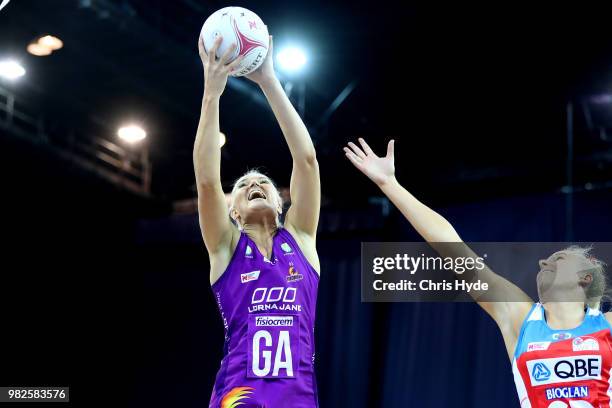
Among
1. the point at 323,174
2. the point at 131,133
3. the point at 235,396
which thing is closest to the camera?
the point at 235,396

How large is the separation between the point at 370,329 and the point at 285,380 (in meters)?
5.30

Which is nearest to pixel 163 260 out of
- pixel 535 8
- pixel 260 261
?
pixel 535 8

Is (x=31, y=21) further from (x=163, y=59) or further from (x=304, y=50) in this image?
(x=304, y=50)

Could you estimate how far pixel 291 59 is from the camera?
7785 mm

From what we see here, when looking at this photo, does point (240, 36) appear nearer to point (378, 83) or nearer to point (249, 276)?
point (249, 276)

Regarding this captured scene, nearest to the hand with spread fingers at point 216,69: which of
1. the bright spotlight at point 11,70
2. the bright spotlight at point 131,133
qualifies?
the bright spotlight at point 11,70

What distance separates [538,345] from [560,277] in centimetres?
34

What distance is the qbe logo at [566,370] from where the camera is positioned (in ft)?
10.2

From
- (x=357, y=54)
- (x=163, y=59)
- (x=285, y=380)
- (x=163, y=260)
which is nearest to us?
(x=285, y=380)

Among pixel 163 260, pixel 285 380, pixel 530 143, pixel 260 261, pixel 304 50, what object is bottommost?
pixel 285 380

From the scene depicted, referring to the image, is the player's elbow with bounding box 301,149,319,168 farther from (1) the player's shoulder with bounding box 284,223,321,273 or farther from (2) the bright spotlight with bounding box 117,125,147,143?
(2) the bright spotlight with bounding box 117,125,147,143

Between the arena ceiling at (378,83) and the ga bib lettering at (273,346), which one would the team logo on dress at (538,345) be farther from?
the arena ceiling at (378,83)

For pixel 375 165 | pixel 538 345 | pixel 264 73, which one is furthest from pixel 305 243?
pixel 538 345

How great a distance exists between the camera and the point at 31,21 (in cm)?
684
